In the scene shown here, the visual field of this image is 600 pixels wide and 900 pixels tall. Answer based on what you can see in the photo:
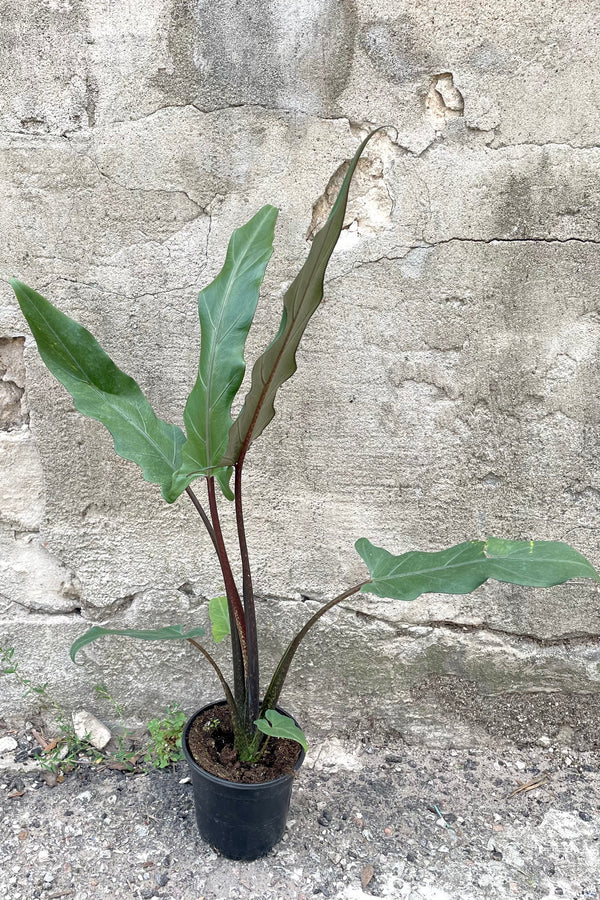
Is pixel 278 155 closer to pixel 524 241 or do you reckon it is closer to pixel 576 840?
pixel 524 241

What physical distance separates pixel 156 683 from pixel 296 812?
457 millimetres

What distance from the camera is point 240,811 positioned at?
4.15ft

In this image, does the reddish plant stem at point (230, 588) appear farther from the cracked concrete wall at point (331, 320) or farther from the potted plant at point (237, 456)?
the cracked concrete wall at point (331, 320)

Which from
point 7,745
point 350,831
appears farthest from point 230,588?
point 7,745

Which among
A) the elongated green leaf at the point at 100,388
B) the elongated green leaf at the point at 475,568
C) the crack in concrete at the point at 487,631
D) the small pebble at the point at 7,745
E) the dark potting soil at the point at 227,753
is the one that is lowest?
the small pebble at the point at 7,745

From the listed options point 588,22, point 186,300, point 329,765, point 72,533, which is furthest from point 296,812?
point 588,22

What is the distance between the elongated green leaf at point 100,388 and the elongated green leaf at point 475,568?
44 cm

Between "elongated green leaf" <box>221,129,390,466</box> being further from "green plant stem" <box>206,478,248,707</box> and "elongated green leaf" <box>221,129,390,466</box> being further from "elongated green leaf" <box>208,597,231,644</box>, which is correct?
"elongated green leaf" <box>208,597,231,644</box>

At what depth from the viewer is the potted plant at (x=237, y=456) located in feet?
3.51

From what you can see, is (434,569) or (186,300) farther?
(186,300)

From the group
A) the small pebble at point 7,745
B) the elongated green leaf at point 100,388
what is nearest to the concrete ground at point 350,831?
the small pebble at point 7,745

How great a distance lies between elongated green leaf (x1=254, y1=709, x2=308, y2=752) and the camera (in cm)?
111

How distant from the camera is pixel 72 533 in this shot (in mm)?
1563

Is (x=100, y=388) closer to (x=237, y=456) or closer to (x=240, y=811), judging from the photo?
(x=237, y=456)
